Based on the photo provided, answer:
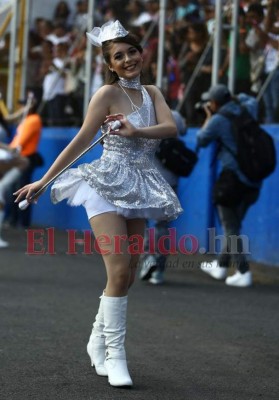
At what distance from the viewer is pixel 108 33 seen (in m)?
5.70

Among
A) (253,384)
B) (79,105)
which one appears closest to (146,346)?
(253,384)

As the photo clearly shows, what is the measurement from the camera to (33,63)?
1947 cm

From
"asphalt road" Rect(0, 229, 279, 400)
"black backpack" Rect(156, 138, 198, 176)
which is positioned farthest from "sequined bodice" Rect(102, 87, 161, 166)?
"black backpack" Rect(156, 138, 198, 176)

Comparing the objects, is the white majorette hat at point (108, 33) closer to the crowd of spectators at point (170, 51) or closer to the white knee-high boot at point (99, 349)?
the white knee-high boot at point (99, 349)

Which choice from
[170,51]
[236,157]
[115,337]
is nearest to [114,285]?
[115,337]

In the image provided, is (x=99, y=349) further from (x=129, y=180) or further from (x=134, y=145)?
(x=134, y=145)

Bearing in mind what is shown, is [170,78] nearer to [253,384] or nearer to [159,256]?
[159,256]

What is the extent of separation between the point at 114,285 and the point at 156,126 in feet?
2.86

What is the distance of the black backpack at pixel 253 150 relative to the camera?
31.9ft

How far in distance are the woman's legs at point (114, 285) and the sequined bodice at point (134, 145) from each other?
0.32 m

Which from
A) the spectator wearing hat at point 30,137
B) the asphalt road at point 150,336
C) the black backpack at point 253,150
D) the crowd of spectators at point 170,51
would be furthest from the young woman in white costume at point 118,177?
the spectator wearing hat at point 30,137

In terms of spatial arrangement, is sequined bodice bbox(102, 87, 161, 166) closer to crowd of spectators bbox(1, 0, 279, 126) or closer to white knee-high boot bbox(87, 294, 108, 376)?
white knee-high boot bbox(87, 294, 108, 376)

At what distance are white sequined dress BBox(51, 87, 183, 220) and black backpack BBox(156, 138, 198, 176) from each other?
3959 millimetres

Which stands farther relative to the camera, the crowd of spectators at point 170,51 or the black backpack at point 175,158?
the crowd of spectators at point 170,51
